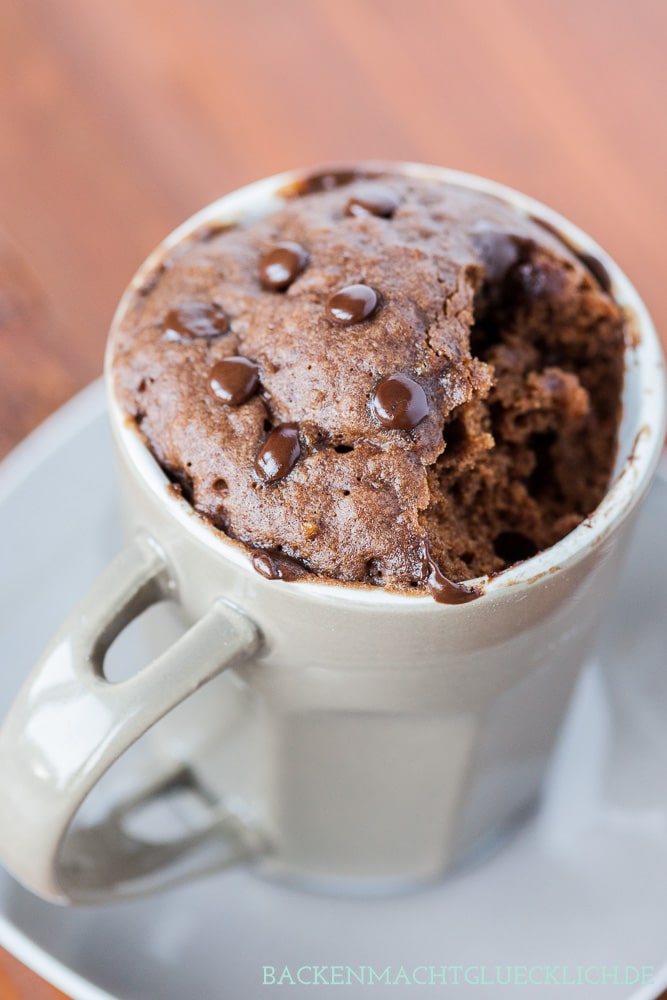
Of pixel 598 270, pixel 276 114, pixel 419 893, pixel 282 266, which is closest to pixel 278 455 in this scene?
pixel 282 266

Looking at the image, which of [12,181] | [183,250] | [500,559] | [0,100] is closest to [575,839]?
[500,559]

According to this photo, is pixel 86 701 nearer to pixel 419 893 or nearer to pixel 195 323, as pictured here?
pixel 195 323

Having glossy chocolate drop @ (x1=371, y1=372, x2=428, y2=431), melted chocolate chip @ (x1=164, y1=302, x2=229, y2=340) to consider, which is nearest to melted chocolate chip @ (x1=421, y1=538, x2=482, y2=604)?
glossy chocolate drop @ (x1=371, y1=372, x2=428, y2=431)

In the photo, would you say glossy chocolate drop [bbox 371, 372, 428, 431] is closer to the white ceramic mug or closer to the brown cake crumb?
the brown cake crumb

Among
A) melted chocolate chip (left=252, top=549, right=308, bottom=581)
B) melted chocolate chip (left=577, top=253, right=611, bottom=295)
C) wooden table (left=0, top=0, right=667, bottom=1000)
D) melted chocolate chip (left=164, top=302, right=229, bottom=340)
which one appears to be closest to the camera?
melted chocolate chip (left=252, top=549, right=308, bottom=581)

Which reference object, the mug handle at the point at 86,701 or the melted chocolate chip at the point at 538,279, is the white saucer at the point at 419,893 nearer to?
the mug handle at the point at 86,701

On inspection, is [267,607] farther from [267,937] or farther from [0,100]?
[0,100]

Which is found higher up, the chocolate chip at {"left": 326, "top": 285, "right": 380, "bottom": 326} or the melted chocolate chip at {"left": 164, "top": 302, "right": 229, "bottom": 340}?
the melted chocolate chip at {"left": 164, "top": 302, "right": 229, "bottom": 340}
